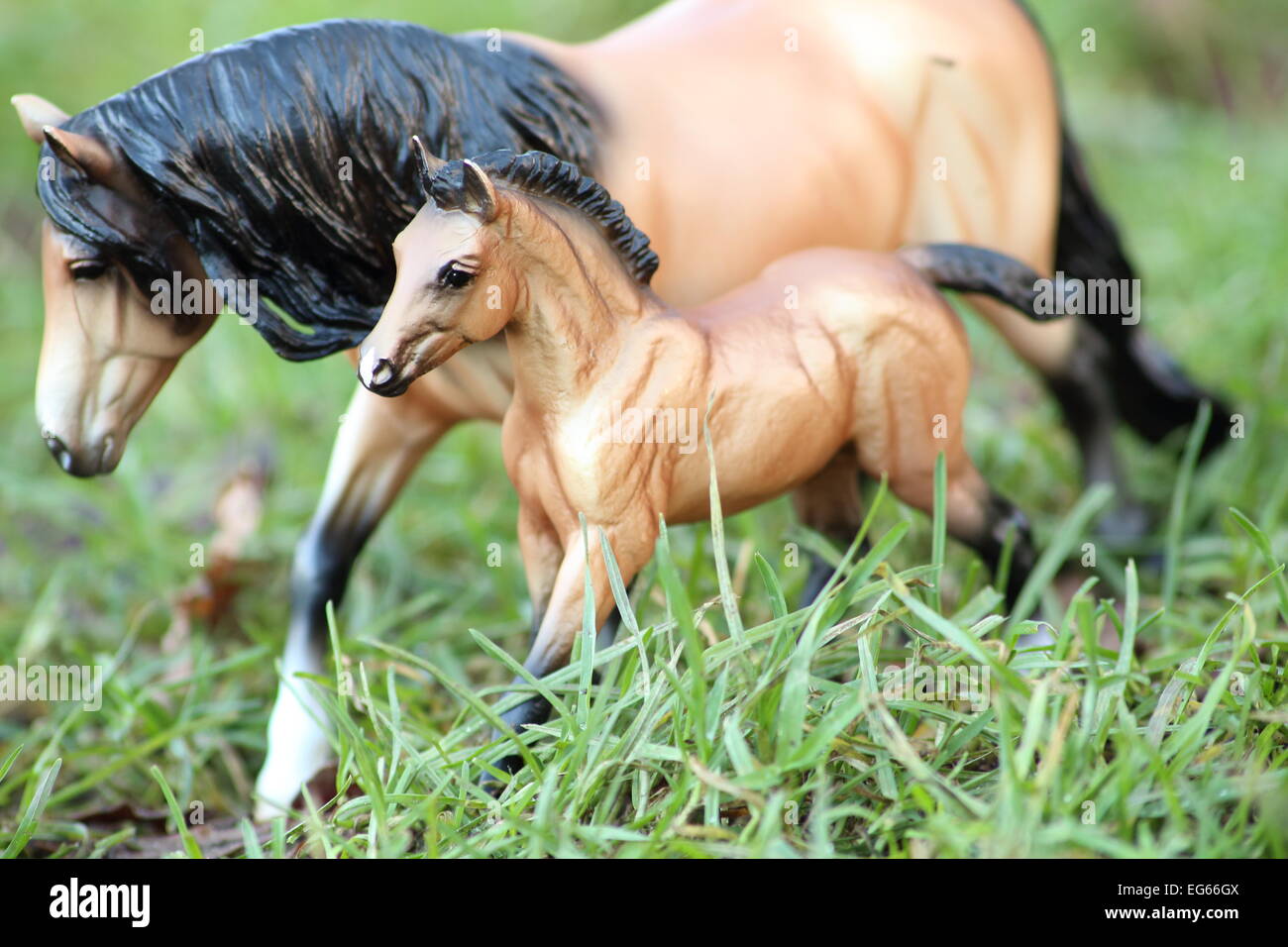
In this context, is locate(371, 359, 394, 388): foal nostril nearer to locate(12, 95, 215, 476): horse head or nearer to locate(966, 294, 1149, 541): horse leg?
locate(12, 95, 215, 476): horse head

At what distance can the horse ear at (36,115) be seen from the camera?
1502mm

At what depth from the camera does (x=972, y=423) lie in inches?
113

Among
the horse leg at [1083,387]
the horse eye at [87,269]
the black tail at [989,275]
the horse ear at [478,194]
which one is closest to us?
the horse ear at [478,194]

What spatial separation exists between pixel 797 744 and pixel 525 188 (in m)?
0.68

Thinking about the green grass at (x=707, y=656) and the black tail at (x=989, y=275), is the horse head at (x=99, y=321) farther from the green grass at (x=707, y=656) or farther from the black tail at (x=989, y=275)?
the black tail at (x=989, y=275)

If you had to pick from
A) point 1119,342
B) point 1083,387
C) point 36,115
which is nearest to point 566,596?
point 36,115

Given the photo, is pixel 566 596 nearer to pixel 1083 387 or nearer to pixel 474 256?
pixel 474 256

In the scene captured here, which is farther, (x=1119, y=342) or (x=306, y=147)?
(x=1119, y=342)

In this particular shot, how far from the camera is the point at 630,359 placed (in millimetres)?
1434

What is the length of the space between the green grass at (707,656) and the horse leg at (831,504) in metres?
0.12

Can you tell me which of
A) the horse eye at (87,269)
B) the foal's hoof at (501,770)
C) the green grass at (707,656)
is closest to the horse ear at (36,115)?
the horse eye at (87,269)

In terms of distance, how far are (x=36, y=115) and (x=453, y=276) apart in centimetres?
65
